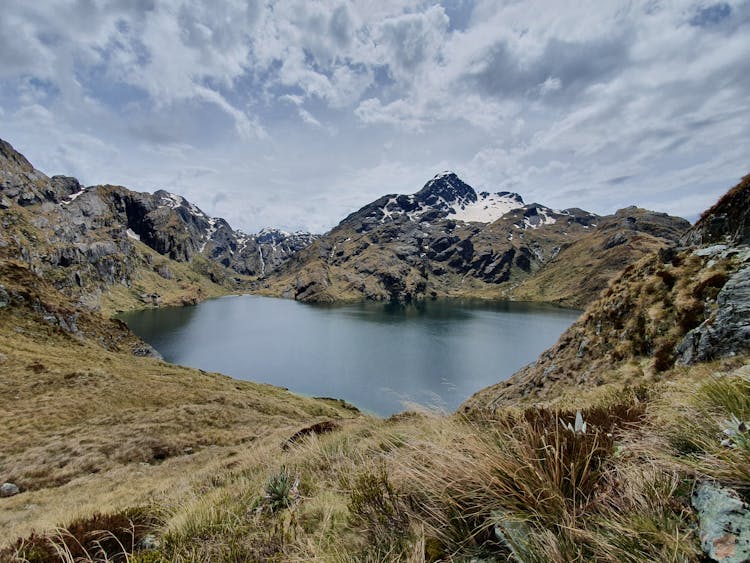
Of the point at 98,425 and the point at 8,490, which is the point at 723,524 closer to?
the point at 8,490

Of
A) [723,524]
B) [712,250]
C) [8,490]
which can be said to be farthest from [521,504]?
[8,490]

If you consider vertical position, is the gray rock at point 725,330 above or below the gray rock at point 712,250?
below

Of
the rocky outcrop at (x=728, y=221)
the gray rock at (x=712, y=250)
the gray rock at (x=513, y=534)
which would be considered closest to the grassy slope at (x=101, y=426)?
the gray rock at (x=513, y=534)

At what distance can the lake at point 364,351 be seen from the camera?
200ft

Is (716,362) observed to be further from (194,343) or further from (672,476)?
(194,343)

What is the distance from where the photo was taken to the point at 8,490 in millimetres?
15328

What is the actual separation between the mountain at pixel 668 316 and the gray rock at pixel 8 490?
25553 millimetres

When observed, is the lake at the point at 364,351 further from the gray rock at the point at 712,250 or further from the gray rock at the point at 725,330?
the gray rock at the point at 712,250

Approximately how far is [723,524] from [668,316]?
1664 cm

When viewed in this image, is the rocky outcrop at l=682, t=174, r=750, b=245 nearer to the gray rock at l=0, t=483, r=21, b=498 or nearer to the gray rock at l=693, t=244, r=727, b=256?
the gray rock at l=693, t=244, r=727, b=256

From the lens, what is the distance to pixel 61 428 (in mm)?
22141

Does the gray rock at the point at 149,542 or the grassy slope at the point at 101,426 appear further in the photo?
the grassy slope at the point at 101,426

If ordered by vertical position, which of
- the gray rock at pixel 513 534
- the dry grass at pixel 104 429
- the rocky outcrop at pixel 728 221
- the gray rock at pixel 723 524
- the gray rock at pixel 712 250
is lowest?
the dry grass at pixel 104 429

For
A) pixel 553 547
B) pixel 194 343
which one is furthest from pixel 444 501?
pixel 194 343
